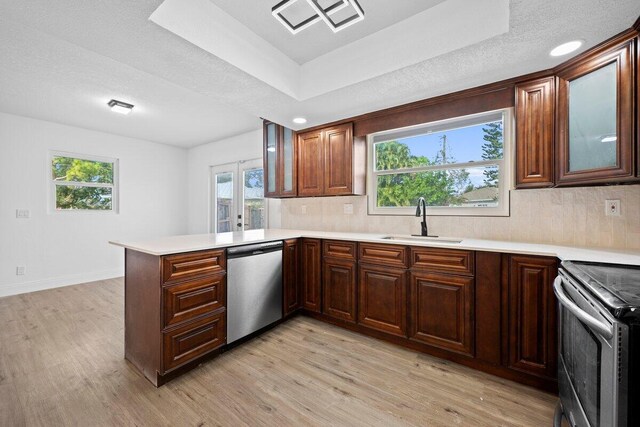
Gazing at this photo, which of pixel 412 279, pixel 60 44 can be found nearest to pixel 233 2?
pixel 60 44

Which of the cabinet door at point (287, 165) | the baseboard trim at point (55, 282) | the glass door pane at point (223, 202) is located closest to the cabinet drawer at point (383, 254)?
the cabinet door at point (287, 165)

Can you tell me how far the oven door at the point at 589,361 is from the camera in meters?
0.87

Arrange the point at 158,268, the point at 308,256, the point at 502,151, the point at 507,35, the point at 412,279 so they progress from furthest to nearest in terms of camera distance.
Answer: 1. the point at 308,256
2. the point at 502,151
3. the point at 412,279
4. the point at 158,268
5. the point at 507,35

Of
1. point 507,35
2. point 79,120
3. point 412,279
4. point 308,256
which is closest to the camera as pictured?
point 507,35

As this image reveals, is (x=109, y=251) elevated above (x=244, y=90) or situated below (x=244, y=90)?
below

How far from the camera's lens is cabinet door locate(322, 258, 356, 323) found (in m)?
2.58

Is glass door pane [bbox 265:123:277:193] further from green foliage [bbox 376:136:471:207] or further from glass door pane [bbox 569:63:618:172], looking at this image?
glass door pane [bbox 569:63:618:172]

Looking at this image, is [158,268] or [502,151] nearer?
[158,268]

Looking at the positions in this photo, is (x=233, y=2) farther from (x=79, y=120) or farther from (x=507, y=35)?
(x=79, y=120)

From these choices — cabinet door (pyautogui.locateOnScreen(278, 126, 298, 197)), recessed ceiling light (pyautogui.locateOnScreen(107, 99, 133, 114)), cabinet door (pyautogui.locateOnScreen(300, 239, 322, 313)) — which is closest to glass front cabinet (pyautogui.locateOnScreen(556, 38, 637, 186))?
cabinet door (pyautogui.locateOnScreen(300, 239, 322, 313))

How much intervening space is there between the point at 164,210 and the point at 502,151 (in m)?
5.90

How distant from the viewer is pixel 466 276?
200 centimetres

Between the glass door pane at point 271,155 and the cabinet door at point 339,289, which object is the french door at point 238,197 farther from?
the cabinet door at point 339,289

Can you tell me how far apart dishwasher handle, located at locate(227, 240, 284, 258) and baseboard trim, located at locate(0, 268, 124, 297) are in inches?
156
